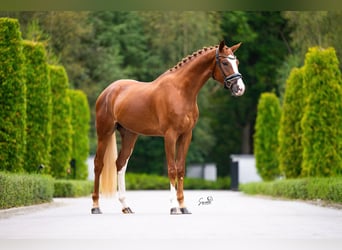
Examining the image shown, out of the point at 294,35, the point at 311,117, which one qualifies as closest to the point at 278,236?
the point at 311,117

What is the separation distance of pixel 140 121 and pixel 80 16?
3072cm

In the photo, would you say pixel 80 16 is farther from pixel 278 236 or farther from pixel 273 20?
pixel 278 236

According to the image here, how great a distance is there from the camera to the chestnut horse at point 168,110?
1266 centimetres

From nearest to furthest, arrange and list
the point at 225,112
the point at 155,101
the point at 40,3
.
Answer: the point at 40,3 → the point at 155,101 → the point at 225,112

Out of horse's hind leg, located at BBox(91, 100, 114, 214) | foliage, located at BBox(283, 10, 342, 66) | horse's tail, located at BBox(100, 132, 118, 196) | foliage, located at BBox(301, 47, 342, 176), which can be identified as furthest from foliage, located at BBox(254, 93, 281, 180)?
horse's hind leg, located at BBox(91, 100, 114, 214)

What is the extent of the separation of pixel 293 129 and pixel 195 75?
11.8m

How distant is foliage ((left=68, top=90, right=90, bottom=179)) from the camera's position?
30.2 meters

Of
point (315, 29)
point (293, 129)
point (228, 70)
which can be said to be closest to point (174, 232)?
point (228, 70)

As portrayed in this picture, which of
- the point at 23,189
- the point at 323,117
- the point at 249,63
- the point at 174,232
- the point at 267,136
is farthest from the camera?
the point at 249,63

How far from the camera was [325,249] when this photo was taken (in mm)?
7934

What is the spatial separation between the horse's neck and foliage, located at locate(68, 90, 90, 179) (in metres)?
17.4

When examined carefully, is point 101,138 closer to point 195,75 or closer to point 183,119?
point 183,119

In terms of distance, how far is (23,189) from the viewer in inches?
644

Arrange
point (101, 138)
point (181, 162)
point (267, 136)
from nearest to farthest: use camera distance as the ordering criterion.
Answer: point (181, 162) → point (101, 138) → point (267, 136)
